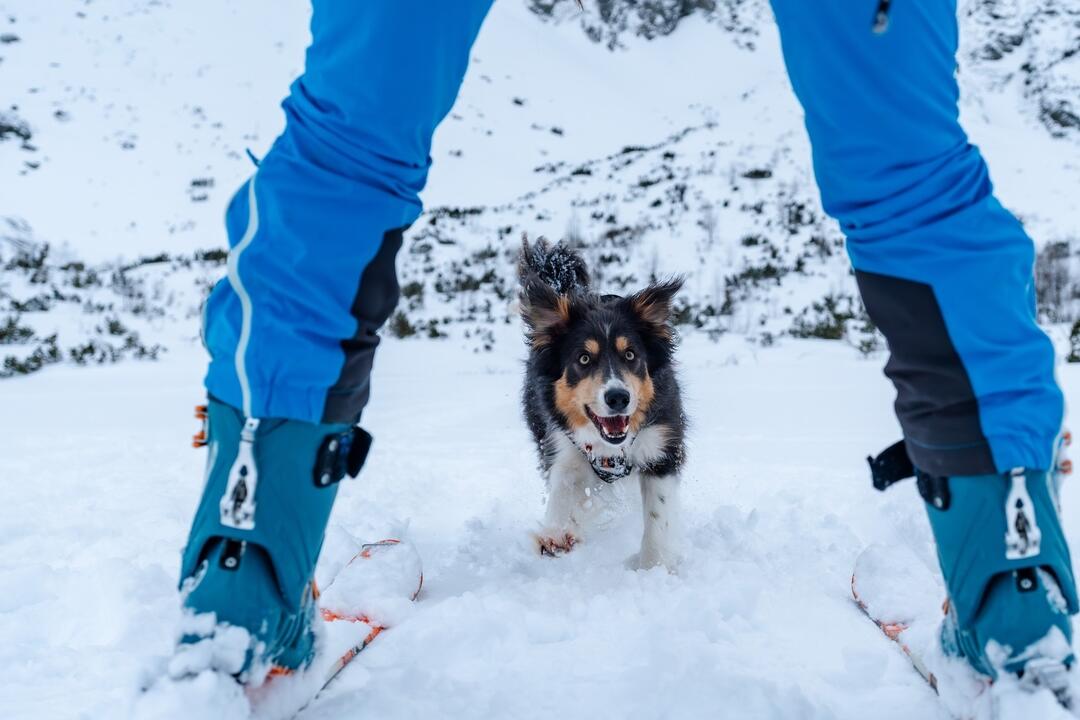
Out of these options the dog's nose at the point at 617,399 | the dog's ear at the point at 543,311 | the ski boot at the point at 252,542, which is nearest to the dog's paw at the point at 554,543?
the dog's nose at the point at 617,399

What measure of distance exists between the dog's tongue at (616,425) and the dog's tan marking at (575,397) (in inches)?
4.3

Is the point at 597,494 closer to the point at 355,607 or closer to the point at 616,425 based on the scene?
the point at 616,425

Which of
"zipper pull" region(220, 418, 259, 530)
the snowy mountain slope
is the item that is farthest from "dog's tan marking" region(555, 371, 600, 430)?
the snowy mountain slope

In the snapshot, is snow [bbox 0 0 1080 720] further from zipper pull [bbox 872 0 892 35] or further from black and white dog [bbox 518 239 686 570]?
zipper pull [bbox 872 0 892 35]

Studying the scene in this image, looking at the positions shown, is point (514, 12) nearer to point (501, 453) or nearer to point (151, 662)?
point (501, 453)

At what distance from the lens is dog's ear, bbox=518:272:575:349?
3.02 m

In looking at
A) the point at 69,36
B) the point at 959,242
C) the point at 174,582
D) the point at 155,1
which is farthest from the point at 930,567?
the point at 155,1

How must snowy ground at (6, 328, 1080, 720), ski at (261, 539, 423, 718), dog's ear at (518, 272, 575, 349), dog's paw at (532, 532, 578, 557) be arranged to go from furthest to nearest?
dog's ear at (518, 272, 575, 349)
dog's paw at (532, 532, 578, 557)
snowy ground at (6, 328, 1080, 720)
ski at (261, 539, 423, 718)

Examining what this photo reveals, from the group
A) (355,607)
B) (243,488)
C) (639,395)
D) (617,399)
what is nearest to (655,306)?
(639,395)

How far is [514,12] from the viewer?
3212 centimetres

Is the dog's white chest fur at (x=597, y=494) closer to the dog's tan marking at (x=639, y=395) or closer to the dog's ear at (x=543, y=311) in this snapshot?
the dog's tan marking at (x=639, y=395)

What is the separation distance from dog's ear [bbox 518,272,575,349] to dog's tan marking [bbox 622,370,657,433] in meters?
0.40

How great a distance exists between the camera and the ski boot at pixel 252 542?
1.07 meters

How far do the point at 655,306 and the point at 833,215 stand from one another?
188cm
